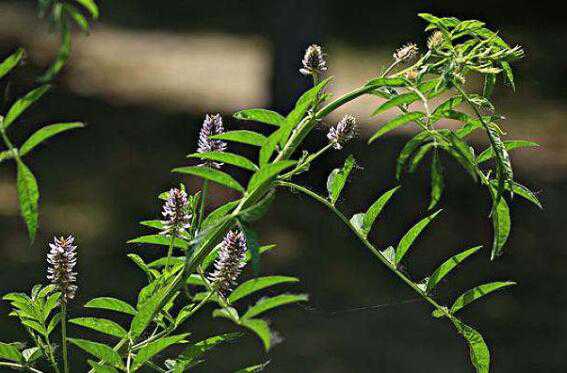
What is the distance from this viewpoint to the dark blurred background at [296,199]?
129 inches

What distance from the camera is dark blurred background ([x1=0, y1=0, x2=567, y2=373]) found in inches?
129

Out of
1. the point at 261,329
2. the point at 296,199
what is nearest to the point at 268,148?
the point at 261,329

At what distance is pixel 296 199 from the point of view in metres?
4.44

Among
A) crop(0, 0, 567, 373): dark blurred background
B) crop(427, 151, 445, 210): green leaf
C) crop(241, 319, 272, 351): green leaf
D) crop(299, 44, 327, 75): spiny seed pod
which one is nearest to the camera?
crop(241, 319, 272, 351): green leaf

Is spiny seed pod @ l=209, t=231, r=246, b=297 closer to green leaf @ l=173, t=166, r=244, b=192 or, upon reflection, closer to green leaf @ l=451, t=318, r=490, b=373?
green leaf @ l=173, t=166, r=244, b=192

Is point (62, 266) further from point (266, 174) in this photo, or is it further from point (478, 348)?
point (478, 348)

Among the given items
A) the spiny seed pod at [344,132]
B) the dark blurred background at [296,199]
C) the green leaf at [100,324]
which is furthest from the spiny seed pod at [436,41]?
the dark blurred background at [296,199]

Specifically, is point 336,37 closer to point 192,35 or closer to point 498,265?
point 192,35

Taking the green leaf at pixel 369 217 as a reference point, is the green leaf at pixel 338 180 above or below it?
above

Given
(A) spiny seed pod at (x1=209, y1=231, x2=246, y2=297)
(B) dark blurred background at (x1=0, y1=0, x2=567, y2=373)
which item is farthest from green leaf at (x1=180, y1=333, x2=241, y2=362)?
(B) dark blurred background at (x1=0, y1=0, x2=567, y2=373)

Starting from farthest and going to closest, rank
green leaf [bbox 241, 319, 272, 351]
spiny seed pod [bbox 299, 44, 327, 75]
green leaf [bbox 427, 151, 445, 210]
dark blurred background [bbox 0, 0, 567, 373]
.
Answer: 1. dark blurred background [bbox 0, 0, 567, 373]
2. spiny seed pod [bbox 299, 44, 327, 75]
3. green leaf [bbox 427, 151, 445, 210]
4. green leaf [bbox 241, 319, 272, 351]

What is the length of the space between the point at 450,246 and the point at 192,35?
4009mm

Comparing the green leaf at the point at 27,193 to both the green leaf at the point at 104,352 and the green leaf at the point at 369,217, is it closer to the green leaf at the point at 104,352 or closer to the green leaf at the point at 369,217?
the green leaf at the point at 104,352

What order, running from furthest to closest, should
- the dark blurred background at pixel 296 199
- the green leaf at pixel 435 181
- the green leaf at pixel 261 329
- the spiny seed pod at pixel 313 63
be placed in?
the dark blurred background at pixel 296 199
the spiny seed pod at pixel 313 63
the green leaf at pixel 435 181
the green leaf at pixel 261 329
